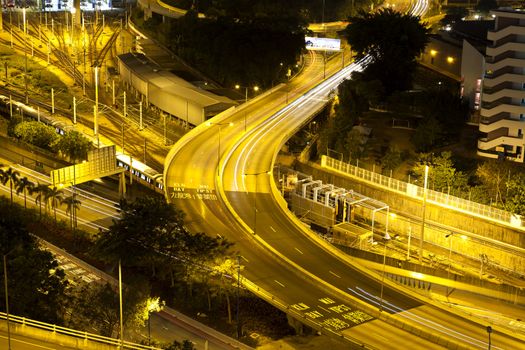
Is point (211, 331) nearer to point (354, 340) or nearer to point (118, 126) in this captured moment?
point (354, 340)

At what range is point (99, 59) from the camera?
139875 millimetres

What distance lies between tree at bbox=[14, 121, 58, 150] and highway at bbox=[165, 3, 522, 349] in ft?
51.2

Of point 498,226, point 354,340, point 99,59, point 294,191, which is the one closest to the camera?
point 354,340

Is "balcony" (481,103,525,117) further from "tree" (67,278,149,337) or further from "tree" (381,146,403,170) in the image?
"tree" (67,278,149,337)

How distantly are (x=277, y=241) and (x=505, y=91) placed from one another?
35.6 meters

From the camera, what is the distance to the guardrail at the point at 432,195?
7719 centimetres

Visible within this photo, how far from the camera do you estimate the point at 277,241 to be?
67.6 m

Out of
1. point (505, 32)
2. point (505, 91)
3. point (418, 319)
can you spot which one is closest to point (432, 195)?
point (505, 91)

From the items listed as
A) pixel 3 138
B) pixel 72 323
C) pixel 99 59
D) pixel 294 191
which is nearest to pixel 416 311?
pixel 72 323

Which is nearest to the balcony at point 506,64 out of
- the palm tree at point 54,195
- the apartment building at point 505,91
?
the apartment building at point 505,91

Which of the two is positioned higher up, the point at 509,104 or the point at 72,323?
the point at 509,104

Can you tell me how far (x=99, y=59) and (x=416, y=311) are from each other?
312 ft

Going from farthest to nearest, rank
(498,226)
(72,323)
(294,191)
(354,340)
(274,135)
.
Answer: (274,135) → (294,191) → (498,226) → (72,323) → (354,340)

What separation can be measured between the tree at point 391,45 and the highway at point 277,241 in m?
9.89
